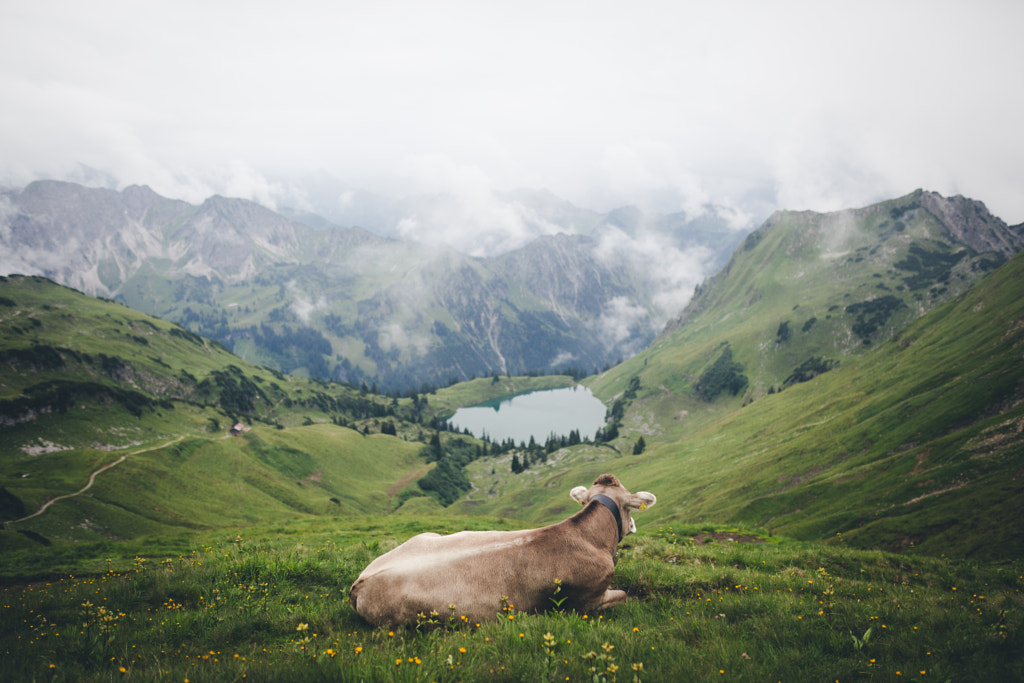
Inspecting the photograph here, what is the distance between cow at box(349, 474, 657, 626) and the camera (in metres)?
8.34

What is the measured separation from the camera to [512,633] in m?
→ 6.77

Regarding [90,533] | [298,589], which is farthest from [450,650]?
[90,533]

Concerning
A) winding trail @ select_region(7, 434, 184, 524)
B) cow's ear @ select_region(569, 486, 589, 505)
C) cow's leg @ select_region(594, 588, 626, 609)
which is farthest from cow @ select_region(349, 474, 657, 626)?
winding trail @ select_region(7, 434, 184, 524)

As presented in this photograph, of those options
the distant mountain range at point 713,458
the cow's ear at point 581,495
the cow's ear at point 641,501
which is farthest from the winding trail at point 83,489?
the cow's ear at point 641,501

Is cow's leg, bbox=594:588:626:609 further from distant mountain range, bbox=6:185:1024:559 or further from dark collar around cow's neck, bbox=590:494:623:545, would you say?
distant mountain range, bbox=6:185:1024:559

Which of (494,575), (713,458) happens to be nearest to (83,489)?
(494,575)

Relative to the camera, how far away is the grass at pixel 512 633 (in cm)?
573

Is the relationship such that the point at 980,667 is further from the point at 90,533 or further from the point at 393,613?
the point at 90,533

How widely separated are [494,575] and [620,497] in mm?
3696

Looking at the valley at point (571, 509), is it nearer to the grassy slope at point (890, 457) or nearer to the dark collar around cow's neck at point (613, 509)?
the grassy slope at point (890, 457)

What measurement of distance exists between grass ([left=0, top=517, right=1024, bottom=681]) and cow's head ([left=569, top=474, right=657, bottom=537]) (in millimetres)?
1239

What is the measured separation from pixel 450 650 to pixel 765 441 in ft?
422

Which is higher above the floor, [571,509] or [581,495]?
[581,495]

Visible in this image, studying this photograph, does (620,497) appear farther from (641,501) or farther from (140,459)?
(140,459)
